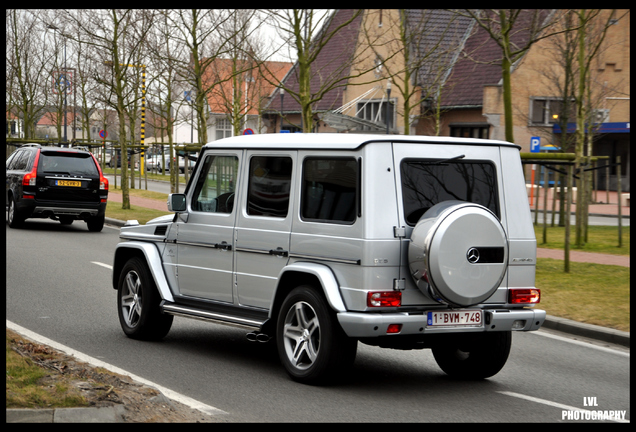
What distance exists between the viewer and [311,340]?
6.80 metres

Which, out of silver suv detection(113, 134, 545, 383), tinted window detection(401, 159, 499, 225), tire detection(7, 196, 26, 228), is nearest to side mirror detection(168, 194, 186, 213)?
Answer: silver suv detection(113, 134, 545, 383)

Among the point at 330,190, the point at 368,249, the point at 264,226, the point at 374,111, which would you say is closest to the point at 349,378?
the point at 368,249

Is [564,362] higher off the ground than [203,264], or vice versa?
[203,264]

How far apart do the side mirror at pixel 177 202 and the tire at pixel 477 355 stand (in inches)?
101

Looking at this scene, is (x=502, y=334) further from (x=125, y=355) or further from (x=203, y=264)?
(x=125, y=355)

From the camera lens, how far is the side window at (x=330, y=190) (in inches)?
267

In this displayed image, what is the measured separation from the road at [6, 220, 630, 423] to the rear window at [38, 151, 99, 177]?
10235mm

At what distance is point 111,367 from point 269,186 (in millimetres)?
1900

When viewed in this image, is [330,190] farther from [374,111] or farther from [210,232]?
[374,111]

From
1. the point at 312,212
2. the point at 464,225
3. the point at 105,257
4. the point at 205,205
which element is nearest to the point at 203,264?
the point at 205,205

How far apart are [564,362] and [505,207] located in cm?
198

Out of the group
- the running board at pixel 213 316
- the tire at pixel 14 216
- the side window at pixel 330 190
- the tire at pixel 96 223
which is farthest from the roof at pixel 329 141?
the tire at pixel 14 216

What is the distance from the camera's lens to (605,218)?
29594mm

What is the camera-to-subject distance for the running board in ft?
24.2
